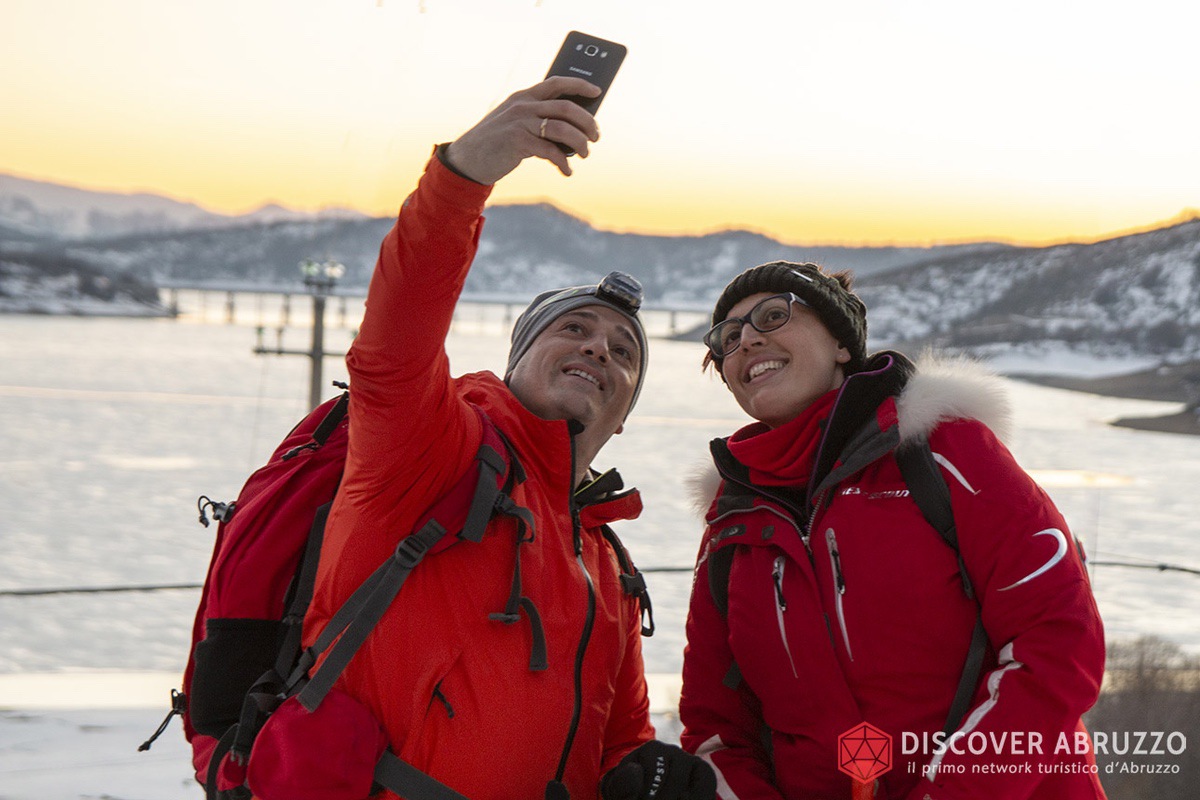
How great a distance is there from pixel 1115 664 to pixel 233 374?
234 feet

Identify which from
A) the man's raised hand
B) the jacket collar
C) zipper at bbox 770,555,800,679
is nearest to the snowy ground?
the jacket collar

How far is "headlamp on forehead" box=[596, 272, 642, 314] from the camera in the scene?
2.33 m

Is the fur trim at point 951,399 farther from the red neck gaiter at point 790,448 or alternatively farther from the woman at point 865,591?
the red neck gaiter at point 790,448

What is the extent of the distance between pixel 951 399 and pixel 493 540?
2.88ft

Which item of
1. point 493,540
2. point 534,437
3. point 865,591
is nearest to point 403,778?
point 493,540

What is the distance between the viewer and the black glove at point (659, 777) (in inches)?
78.0

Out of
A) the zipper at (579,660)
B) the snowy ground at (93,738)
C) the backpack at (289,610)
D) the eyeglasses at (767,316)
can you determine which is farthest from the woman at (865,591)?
the snowy ground at (93,738)

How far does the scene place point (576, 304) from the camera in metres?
2.30

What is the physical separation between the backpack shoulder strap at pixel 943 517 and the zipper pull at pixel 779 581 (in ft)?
0.89

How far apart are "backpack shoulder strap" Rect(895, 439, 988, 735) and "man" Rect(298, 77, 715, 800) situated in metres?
0.49

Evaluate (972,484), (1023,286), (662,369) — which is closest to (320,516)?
(972,484)

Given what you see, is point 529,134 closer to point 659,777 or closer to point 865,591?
point 865,591

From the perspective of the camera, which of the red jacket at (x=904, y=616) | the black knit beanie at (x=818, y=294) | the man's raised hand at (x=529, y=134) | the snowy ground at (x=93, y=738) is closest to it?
the man's raised hand at (x=529, y=134)

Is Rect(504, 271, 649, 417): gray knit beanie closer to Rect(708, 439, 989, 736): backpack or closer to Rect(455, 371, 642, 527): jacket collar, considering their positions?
Rect(455, 371, 642, 527): jacket collar
